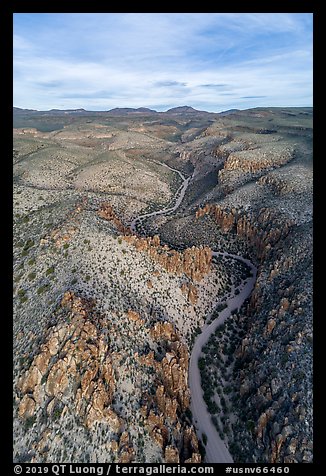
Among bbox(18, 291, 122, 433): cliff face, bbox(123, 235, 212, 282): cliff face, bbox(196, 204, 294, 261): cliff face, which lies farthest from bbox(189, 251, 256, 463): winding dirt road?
bbox(18, 291, 122, 433): cliff face

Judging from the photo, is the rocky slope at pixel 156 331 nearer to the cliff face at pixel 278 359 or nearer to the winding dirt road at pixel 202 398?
the cliff face at pixel 278 359

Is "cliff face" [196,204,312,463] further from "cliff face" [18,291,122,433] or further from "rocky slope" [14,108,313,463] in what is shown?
"cliff face" [18,291,122,433]

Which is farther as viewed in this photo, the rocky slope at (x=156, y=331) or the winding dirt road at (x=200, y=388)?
the winding dirt road at (x=200, y=388)

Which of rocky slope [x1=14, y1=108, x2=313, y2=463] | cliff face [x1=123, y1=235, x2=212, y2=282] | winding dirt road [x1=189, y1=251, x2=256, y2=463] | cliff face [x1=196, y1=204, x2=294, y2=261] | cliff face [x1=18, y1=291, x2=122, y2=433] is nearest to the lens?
rocky slope [x1=14, y1=108, x2=313, y2=463]

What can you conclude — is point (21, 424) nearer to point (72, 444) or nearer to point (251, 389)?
point (72, 444)

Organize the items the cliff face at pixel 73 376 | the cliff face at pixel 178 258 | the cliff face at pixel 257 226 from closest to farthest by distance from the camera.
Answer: the cliff face at pixel 73 376
the cliff face at pixel 178 258
the cliff face at pixel 257 226

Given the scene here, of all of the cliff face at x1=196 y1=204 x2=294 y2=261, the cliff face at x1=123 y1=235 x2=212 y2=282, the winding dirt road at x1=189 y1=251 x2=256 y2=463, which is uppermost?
the cliff face at x1=196 y1=204 x2=294 y2=261

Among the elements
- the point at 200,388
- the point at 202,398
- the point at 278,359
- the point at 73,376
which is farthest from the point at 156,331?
the point at 278,359

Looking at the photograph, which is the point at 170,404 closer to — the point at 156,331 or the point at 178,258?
the point at 156,331

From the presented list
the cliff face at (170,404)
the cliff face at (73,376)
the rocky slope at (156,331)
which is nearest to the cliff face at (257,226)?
the rocky slope at (156,331)
